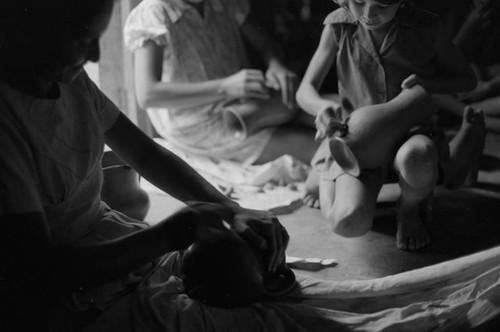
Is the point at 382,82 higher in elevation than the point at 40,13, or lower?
lower

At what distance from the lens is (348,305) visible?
83cm

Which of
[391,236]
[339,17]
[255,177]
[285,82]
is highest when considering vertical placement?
[339,17]

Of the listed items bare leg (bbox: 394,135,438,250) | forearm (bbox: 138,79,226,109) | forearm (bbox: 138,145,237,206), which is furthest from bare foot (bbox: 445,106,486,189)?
forearm (bbox: 138,145,237,206)

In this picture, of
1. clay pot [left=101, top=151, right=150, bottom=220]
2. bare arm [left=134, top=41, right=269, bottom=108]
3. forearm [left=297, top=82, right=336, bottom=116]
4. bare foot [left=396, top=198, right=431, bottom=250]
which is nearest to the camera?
clay pot [left=101, top=151, right=150, bottom=220]

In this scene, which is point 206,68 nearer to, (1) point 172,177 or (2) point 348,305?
(1) point 172,177

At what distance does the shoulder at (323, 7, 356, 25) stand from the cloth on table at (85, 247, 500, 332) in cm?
46

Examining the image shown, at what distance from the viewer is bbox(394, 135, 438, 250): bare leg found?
51.7 inches

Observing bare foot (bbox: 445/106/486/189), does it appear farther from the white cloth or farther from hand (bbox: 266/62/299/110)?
the white cloth

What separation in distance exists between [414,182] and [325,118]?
0.27 m

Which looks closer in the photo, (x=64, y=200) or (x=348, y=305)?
(x=64, y=200)

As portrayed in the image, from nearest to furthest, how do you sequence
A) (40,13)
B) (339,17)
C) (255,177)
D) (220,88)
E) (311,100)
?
(40,13), (339,17), (311,100), (220,88), (255,177)

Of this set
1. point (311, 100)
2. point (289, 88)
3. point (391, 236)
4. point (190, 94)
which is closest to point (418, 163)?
point (391, 236)

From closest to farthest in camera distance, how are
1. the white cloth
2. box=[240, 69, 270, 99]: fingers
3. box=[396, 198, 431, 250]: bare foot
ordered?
box=[396, 198, 431, 250]: bare foot, box=[240, 69, 270, 99]: fingers, the white cloth

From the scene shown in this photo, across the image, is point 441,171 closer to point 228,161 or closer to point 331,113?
point 331,113
